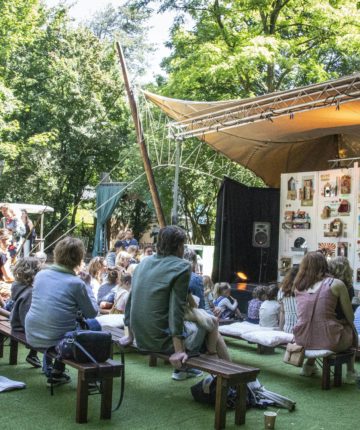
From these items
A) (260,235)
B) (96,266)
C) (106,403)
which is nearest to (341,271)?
(106,403)

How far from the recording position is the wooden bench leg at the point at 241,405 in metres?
3.81

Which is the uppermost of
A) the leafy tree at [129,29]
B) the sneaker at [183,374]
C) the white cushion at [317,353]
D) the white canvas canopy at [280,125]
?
the leafy tree at [129,29]

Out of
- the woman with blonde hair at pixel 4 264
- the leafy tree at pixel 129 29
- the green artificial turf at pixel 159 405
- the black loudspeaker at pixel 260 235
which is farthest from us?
the leafy tree at pixel 129 29

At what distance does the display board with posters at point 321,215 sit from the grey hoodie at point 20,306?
555 centimetres

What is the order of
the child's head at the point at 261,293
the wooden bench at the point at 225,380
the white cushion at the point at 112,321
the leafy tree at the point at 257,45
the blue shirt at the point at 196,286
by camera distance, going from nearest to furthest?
1. the wooden bench at the point at 225,380
2. the blue shirt at the point at 196,286
3. the white cushion at the point at 112,321
4. the child's head at the point at 261,293
5. the leafy tree at the point at 257,45

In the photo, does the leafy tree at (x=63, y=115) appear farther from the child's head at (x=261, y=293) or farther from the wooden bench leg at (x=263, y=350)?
the wooden bench leg at (x=263, y=350)

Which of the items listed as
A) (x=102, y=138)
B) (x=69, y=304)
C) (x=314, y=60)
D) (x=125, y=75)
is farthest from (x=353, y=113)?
(x=102, y=138)

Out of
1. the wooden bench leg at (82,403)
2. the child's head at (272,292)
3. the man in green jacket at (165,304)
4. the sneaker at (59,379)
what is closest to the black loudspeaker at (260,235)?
the child's head at (272,292)

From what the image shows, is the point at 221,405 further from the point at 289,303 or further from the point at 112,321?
the point at 112,321

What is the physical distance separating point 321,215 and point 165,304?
22.4 ft

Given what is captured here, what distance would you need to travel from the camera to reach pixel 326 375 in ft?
15.7

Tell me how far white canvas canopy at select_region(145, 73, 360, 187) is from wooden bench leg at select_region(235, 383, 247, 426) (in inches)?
184

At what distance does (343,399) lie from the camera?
4547mm

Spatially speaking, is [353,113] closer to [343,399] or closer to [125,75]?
[125,75]
